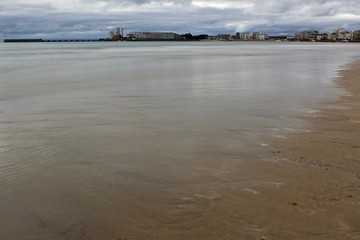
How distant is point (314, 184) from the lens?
16.9 feet

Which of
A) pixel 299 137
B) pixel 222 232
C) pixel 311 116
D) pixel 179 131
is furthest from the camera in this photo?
pixel 311 116

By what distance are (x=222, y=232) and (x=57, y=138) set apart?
14.7ft

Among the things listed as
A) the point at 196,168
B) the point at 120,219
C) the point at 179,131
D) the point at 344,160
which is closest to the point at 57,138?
the point at 179,131

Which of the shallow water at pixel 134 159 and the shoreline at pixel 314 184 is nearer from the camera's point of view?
the shoreline at pixel 314 184

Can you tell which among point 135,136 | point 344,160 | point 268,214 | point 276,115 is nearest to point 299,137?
point 344,160

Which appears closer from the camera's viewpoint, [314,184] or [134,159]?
[314,184]

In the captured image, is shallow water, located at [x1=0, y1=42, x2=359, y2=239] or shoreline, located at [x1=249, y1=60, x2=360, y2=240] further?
shallow water, located at [x1=0, y1=42, x2=359, y2=239]

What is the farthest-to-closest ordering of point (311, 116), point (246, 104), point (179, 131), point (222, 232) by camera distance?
point (246, 104), point (311, 116), point (179, 131), point (222, 232)

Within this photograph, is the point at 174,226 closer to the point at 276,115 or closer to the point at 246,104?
the point at 276,115

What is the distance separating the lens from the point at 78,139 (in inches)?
296

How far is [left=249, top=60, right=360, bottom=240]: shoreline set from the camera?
4.06m

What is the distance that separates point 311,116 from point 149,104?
4216 millimetres

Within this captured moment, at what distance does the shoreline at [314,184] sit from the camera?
406cm

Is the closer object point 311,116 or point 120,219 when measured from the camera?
point 120,219
